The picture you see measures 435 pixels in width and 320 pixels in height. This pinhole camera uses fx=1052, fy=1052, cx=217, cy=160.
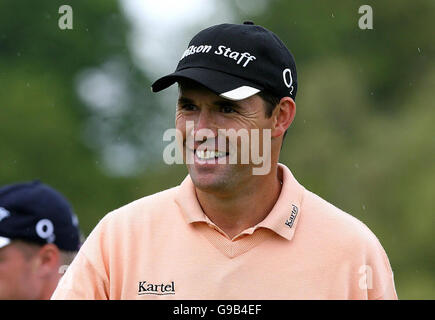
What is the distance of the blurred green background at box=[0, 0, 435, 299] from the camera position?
17500 mm

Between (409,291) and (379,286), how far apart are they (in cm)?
1119

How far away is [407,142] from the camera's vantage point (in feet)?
57.5

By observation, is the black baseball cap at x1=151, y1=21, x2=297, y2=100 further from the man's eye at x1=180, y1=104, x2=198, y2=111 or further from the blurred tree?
the blurred tree

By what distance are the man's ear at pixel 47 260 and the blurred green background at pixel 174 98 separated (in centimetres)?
1159

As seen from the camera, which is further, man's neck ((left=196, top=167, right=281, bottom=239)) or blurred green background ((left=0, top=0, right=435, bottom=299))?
blurred green background ((left=0, top=0, right=435, bottom=299))

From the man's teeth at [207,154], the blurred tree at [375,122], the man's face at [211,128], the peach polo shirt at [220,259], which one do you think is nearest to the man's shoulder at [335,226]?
the peach polo shirt at [220,259]

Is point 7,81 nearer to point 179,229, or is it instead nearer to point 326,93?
point 326,93

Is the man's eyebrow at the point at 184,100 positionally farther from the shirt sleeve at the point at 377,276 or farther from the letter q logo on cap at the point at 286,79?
the shirt sleeve at the point at 377,276

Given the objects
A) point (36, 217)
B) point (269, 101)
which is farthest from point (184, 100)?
point (36, 217)

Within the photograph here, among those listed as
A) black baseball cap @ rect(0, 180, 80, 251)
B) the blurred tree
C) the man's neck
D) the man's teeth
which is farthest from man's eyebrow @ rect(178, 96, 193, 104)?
Result: the blurred tree

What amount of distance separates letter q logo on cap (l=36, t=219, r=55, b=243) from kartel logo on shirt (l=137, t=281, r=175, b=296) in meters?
1.62

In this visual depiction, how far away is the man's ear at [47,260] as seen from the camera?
17.1 ft

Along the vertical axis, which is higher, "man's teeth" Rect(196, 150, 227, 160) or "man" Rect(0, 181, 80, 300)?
"man's teeth" Rect(196, 150, 227, 160)
